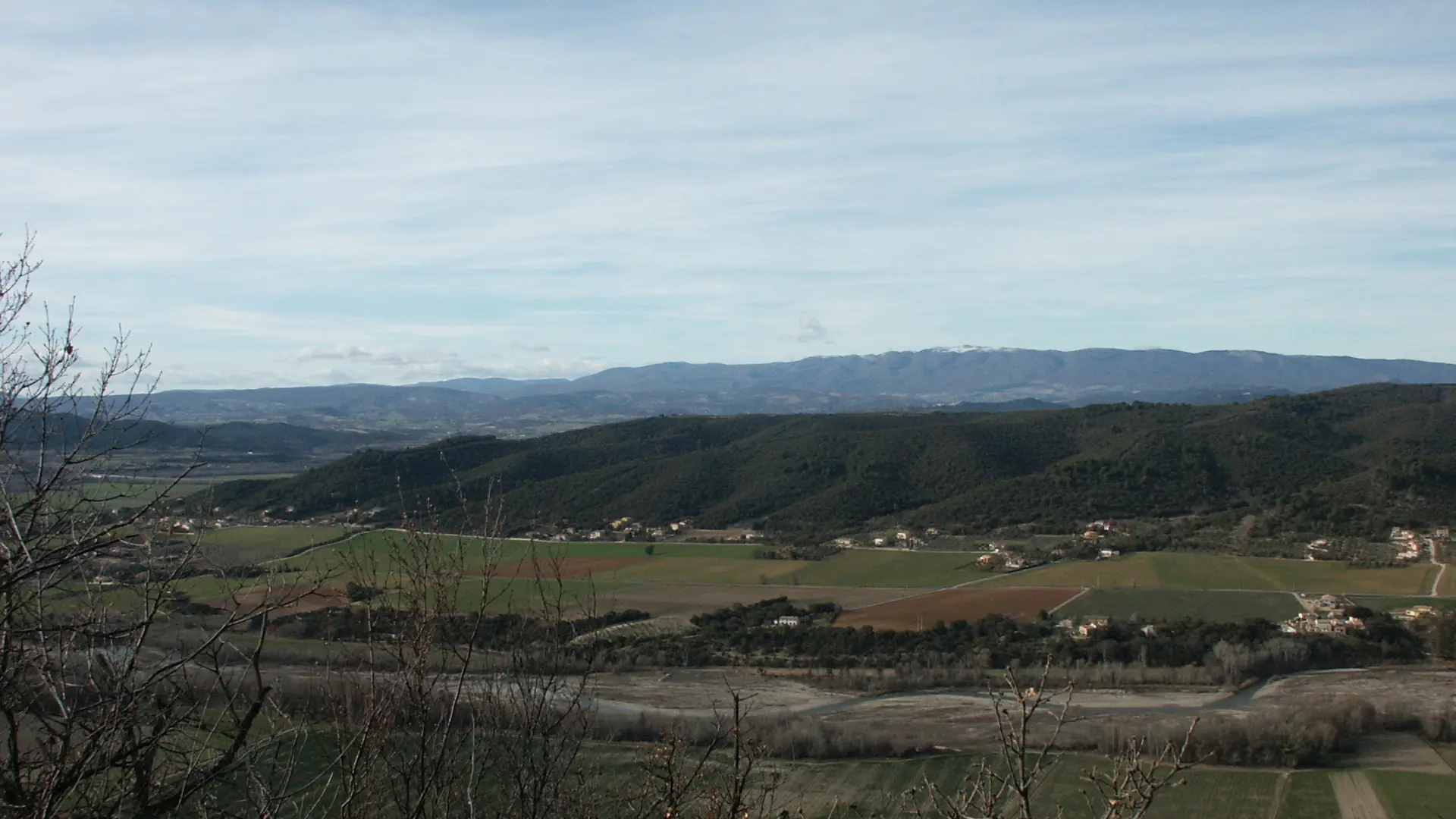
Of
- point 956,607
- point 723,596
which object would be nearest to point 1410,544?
point 956,607

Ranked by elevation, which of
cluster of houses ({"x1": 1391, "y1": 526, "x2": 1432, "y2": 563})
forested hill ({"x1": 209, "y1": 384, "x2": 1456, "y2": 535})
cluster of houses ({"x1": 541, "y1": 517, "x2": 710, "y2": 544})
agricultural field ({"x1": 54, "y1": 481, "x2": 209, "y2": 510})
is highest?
agricultural field ({"x1": 54, "y1": 481, "x2": 209, "y2": 510})

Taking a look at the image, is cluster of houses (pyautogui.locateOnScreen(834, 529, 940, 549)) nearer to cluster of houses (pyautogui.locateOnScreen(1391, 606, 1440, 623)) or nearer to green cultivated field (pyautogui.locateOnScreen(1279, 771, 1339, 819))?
cluster of houses (pyautogui.locateOnScreen(1391, 606, 1440, 623))

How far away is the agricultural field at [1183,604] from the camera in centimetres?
2688

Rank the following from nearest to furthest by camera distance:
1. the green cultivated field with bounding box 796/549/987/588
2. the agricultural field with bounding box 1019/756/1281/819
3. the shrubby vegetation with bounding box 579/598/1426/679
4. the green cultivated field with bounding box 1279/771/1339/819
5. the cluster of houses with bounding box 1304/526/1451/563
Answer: the agricultural field with bounding box 1019/756/1281/819
the green cultivated field with bounding box 1279/771/1339/819
the shrubby vegetation with bounding box 579/598/1426/679
the cluster of houses with bounding box 1304/526/1451/563
the green cultivated field with bounding box 796/549/987/588

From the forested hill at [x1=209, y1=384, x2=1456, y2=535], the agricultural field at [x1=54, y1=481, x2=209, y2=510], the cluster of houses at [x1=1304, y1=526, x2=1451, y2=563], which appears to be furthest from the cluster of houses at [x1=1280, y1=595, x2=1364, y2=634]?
the agricultural field at [x1=54, y1=481, x2=209, y2=510]

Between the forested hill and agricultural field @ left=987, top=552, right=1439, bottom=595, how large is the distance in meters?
4.80

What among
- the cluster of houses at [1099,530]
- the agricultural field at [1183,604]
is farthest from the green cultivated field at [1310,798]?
the cluster of houses at [1099,530]

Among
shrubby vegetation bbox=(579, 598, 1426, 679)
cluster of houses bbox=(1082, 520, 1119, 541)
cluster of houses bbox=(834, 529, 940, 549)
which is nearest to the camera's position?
shrubby vegetation bbox=(579, 598, 1426, 679)

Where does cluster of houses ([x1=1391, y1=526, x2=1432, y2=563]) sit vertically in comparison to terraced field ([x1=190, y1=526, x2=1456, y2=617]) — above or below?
above

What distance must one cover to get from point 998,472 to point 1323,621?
2476 cm

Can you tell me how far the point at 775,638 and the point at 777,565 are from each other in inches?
409

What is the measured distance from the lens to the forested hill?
132ft

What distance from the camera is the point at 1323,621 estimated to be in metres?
25.4

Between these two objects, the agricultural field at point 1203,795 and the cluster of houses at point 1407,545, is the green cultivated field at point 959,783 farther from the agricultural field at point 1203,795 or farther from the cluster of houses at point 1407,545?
the cluster of houses at point 1407,545
